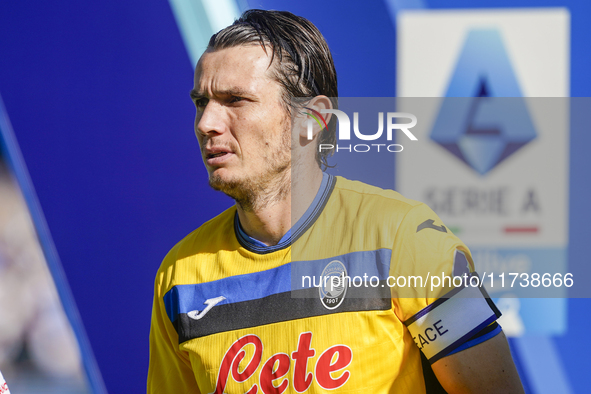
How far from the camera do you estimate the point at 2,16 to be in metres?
1.74

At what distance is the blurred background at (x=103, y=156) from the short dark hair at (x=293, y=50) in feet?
0.56

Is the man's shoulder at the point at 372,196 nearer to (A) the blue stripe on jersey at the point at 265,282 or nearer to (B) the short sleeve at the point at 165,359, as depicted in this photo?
(A) the blue stripe on jersey at the point at 265,282

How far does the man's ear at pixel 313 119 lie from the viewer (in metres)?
1.29

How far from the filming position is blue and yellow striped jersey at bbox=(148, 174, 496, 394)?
1072mm

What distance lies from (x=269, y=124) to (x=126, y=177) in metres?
0.69

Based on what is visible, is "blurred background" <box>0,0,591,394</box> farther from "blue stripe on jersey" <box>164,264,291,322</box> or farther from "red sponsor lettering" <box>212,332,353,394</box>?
"red sponsor lettering" <box>212,332,353,394</box>

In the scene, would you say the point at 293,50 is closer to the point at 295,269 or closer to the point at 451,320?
the point at 295,269

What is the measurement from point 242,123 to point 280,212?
24 cm

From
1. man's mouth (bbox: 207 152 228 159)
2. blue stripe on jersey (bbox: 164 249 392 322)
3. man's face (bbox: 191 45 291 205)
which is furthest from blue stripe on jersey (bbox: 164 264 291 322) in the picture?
man's mouth (bbox: 207 152 228 159)

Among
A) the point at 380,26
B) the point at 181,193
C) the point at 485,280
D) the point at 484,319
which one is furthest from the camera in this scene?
the point at 181,193

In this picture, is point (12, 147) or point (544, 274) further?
point (12, 147)

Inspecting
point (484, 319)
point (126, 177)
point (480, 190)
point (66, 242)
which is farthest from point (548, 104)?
point (66, 242)

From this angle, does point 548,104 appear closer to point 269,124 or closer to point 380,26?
point 380,26

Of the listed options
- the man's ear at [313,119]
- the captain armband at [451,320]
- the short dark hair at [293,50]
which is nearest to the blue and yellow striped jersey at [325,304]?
the captain armband at [451,320]
